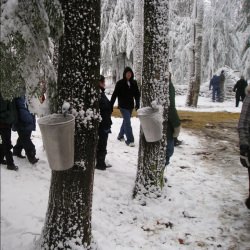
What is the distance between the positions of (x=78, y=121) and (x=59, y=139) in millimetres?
484

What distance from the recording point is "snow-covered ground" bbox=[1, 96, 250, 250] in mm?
4672

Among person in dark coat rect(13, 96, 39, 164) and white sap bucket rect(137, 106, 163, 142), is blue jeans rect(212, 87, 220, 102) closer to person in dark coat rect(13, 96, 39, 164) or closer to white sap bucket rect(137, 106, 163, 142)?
person in dark coat rect(13, 96, 39, 164)

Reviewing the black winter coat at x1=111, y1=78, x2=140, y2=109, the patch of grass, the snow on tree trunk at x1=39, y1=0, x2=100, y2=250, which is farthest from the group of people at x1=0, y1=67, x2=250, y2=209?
the patch of grass

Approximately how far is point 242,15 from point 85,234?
60.3 ft

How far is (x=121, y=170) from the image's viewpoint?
7.20 m

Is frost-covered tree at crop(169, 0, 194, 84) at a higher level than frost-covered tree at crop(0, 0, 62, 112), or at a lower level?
higher

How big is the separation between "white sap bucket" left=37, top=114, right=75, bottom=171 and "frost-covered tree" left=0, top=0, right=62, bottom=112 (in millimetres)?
369

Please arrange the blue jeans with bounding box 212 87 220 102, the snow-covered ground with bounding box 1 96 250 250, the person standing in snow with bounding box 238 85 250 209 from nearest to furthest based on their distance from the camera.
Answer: the snow-covered ground with bounding box 1 96 250 250
the person standing in snow with bounding box 238 85 250 209
the blue jeans with bounding box 212 87 220 102

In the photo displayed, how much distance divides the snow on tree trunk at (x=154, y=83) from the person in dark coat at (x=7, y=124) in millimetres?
2062

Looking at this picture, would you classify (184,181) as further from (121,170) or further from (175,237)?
(175,237)

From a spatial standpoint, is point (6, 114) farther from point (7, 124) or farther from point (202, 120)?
point (202, 120)

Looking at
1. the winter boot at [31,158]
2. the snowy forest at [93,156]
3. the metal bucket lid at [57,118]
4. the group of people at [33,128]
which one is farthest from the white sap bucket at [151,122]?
the winter boot at [31,158]

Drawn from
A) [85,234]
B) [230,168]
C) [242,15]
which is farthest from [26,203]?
[242,15]

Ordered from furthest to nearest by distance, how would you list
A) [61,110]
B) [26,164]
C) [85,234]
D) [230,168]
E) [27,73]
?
[230,168]
[26,164]
[85,234]
[61,110]
[27,73]
